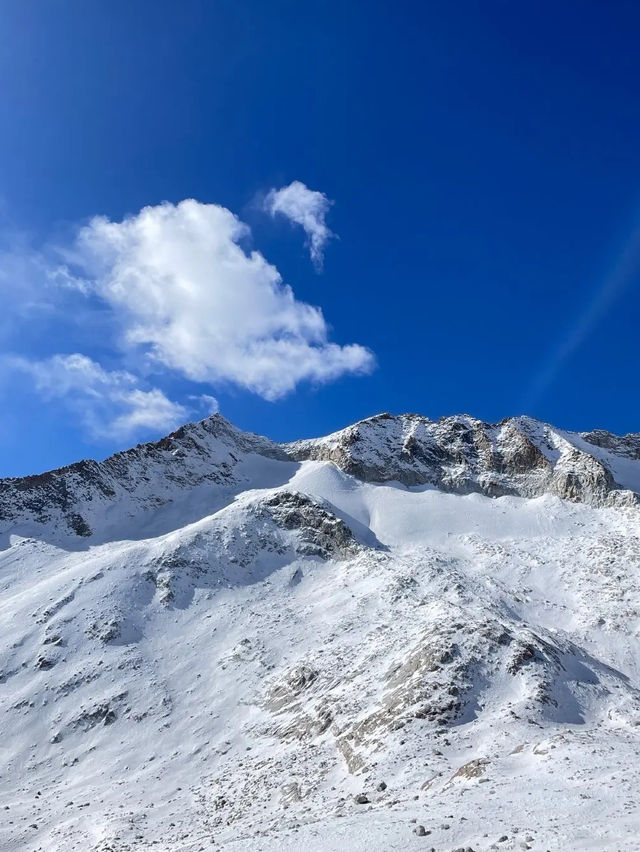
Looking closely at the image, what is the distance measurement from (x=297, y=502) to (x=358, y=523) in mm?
9705

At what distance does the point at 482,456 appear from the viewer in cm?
10819

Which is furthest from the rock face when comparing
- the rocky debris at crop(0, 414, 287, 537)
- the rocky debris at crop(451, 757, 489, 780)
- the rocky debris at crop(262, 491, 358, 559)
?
the rocky debris at crop(451, 757, 489, 780)

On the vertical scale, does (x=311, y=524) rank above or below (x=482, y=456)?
below

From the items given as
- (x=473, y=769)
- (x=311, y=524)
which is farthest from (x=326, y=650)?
(x=473, y=769)

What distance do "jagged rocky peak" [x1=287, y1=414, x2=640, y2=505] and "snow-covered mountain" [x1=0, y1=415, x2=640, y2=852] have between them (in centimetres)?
53

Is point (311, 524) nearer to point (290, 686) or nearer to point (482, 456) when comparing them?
point (290, 686)

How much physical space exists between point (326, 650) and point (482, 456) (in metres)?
62.2

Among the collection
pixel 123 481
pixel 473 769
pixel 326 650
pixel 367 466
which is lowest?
pixel 473 769

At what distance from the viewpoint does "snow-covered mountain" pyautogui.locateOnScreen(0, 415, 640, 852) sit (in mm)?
27594

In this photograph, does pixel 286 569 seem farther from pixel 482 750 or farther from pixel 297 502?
pixel 482 750

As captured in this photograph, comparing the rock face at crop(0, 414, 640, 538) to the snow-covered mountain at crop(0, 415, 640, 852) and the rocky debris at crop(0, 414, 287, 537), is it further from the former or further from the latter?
the snow-covered mountain at crop(0, 415, 640, 852)

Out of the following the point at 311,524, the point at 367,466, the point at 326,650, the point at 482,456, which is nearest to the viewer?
the point at 326,650

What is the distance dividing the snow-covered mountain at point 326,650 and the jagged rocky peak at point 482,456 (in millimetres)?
528

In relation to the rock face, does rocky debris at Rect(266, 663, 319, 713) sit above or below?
below
